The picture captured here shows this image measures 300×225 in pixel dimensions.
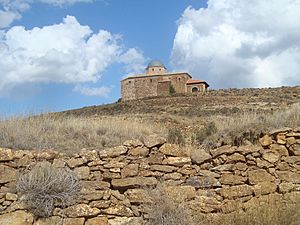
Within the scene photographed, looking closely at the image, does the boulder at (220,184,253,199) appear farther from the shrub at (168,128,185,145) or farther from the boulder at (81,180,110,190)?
the boulder at (81,180,110,190)

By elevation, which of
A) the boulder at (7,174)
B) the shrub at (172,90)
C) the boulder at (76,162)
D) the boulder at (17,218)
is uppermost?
the shrub at (172,90)

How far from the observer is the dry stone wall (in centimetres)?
703

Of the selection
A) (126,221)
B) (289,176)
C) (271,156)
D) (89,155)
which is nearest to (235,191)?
(271,156)

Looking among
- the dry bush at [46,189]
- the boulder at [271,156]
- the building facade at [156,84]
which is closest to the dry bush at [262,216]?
the boulder at [271,156]

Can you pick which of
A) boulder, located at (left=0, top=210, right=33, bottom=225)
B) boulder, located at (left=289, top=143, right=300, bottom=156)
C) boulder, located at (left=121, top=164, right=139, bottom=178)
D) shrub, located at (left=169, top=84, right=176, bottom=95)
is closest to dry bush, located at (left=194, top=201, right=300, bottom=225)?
boulder, located at (left=289, top=143, right=300, bottom=156)

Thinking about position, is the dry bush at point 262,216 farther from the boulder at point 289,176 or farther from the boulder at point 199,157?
the boulder at point 199,157

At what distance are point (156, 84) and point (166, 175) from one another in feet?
193

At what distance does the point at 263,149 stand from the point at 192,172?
142 cm

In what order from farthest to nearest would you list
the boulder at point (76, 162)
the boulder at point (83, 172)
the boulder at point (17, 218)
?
the boulder at point (76, 162)
the boulder at point (83, 172)
the boulder at point (17, 218)

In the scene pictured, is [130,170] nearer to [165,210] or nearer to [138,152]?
→ [138,152]

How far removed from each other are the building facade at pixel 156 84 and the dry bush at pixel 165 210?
5699cm

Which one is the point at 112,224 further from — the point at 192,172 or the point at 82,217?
the point at 192,172

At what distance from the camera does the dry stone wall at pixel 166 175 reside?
7.03m

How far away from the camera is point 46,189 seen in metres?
6.80
